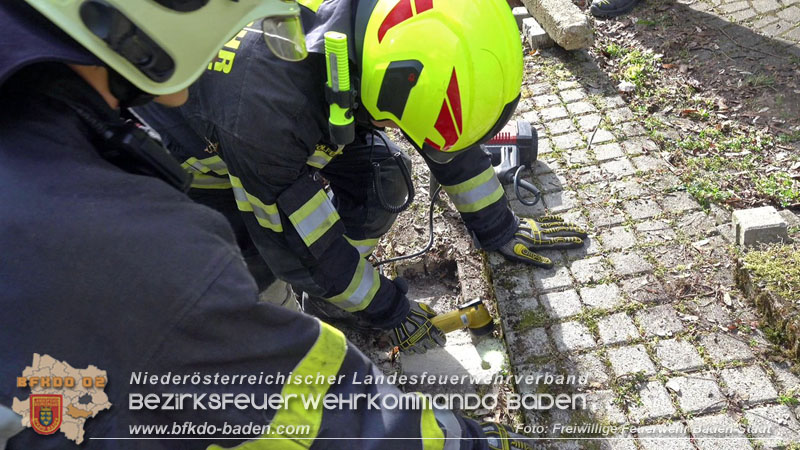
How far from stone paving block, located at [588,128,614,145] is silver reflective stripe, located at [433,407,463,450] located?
3459mm

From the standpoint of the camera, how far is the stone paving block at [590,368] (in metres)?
3.37

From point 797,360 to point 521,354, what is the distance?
151 centimetres

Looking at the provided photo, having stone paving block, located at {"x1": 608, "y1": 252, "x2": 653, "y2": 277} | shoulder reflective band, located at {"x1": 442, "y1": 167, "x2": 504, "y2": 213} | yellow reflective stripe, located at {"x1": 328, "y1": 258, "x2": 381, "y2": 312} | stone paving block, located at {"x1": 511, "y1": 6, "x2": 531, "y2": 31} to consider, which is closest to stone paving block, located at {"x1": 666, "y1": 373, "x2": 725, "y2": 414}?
stone paving block, located at {"x1": 608, "y1": 252, "x2": 653, "y2": 277}

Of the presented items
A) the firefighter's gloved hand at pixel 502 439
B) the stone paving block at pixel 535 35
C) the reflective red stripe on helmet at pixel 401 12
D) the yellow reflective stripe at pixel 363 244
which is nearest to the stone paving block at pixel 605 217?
the yellow reflective stripe at pixel 363 244

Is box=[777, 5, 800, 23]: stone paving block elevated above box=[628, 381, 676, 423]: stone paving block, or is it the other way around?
box=[777, 5, 800, 23]: stone paving block

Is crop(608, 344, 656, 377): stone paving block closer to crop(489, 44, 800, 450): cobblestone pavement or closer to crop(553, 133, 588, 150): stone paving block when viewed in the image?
crop(489, 44, 800, 450): cobblestone pavement

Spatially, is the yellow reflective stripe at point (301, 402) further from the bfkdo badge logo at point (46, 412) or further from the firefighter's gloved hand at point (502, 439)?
the firefighter's gloved hand at point (502, 439)

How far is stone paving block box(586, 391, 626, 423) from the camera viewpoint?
3199 millimetres

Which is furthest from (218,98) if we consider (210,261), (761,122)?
(761,122)

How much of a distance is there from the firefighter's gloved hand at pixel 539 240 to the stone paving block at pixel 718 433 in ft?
4.41

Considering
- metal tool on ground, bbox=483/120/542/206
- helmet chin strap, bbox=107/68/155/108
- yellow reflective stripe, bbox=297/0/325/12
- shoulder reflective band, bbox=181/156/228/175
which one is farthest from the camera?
metal tool on ground, bbox=483/120/542/206

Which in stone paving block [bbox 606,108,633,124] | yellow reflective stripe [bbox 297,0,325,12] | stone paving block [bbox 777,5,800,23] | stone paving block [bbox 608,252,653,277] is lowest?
stone paving block [bbox 608,252,653,277]

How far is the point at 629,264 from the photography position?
13.0 feet

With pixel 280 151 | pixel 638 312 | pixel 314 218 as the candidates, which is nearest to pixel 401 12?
pixel 280 151
